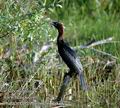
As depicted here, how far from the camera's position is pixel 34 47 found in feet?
28.3

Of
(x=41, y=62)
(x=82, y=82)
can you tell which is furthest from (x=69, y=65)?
(x=41, y=62)

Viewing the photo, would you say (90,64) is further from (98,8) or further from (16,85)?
(98,8)

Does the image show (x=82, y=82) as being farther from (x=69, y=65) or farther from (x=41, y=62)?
(x=41, y=62)

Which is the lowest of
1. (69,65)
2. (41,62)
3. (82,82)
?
(82,82)

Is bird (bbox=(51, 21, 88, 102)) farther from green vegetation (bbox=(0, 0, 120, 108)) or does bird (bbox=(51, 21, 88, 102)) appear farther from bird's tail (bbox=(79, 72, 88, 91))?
green vegetation (bbox=(0, 0, 120, 108))

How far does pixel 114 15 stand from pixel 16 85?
12.2 feet

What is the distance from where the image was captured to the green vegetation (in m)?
7.56

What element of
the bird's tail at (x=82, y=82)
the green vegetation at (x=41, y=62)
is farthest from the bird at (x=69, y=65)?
the green vegetation at (x=41, y=62)

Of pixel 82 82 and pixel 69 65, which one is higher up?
pixel 69 65

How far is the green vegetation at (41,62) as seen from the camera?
24.8 feet

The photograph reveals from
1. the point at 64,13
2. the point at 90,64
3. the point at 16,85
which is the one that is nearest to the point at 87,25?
the point at 64,13

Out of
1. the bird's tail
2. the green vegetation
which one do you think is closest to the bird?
the bird's tail

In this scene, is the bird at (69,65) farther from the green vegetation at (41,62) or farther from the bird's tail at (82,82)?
the green vegetation at (41,62)

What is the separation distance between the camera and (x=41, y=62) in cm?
844
